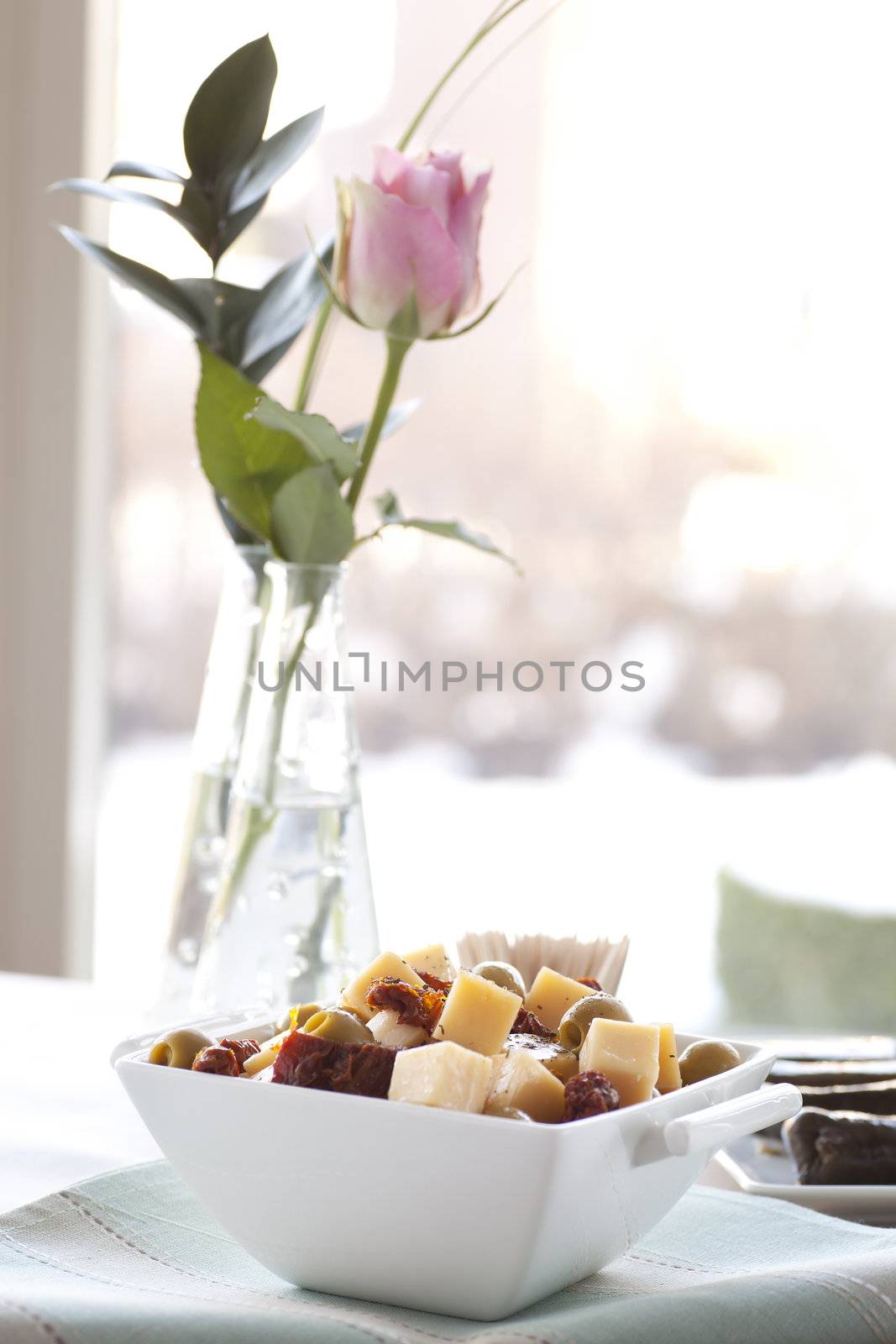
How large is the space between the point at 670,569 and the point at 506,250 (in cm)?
62

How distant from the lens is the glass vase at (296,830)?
0.88m

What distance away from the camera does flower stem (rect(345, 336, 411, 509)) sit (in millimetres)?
883

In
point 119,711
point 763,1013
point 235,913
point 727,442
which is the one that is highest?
point 727,442

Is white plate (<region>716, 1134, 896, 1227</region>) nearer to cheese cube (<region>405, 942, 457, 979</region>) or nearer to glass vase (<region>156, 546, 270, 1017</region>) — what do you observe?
cheese cube (<region>405, 942, 457, 979</region>)

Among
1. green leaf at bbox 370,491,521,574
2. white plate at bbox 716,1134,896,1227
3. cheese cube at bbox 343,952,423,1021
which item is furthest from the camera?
green leaf at bbox 370,491,521,574

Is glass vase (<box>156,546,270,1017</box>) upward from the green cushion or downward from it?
upward

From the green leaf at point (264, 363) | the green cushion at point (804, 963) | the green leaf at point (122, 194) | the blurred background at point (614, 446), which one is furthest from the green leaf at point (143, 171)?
the green cushion at point (804, 963)

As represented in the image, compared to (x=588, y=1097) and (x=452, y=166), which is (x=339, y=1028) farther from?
(x=452, y=166)

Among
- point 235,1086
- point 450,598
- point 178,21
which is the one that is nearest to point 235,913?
point 235,1086

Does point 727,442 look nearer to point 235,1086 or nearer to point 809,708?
point 809,708

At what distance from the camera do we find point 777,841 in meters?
2.62

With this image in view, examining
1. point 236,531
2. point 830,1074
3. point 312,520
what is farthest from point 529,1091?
point 236,531

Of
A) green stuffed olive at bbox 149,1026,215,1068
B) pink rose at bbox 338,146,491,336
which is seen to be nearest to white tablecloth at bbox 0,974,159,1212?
green stuffed olive at bbox 149,1026,215,1068

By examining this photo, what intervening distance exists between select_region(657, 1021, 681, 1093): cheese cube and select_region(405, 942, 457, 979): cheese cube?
0.36 feet
